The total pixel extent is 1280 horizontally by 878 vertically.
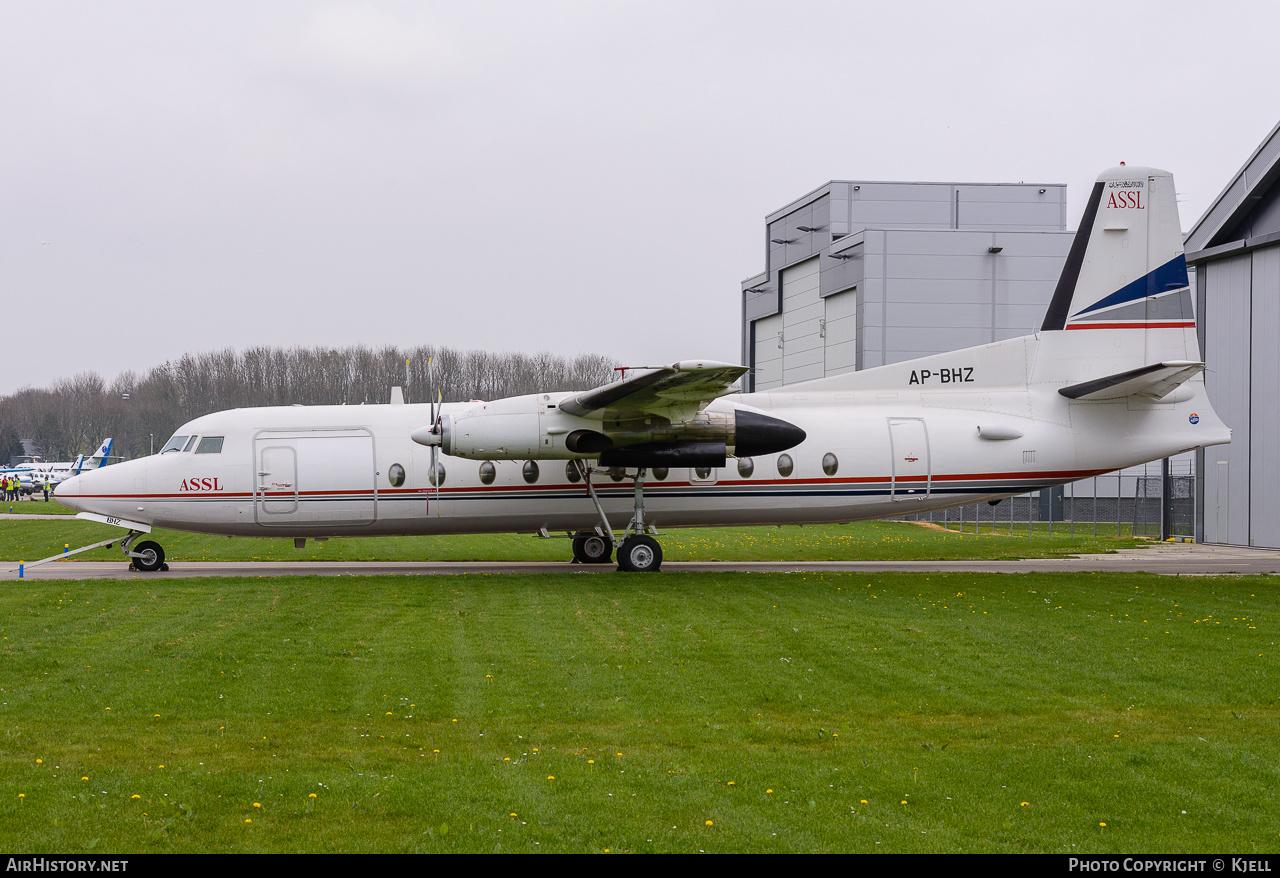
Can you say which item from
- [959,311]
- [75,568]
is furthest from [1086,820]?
[959,311]

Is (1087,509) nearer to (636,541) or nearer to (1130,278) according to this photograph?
(1130,278)

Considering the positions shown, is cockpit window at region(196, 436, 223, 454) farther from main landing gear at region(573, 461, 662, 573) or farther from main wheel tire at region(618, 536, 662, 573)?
main wheel tire at region(618, 536, 662, 573)

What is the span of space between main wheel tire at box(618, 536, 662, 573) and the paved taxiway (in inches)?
41.0

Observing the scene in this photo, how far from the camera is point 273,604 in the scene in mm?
13844

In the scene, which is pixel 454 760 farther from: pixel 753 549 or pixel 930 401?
pixel 753 549

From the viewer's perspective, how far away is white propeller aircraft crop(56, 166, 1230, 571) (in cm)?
1880

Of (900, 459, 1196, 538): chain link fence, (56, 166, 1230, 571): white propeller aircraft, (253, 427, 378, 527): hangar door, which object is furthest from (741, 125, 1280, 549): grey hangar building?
(253, 427, 378, 527): hangar door

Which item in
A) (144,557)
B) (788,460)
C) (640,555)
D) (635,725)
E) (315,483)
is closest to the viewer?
(635,725)

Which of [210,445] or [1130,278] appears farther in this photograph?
[210,445]

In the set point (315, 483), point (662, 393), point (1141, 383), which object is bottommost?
point (315, 483)

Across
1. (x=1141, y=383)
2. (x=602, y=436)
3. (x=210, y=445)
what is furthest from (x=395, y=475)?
(x=1141, y=383)

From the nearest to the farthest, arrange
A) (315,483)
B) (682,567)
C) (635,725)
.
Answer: (635,725) < (315,483) < (682,567)

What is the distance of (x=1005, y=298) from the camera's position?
43.6m

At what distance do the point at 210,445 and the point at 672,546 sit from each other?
13.0 meters
